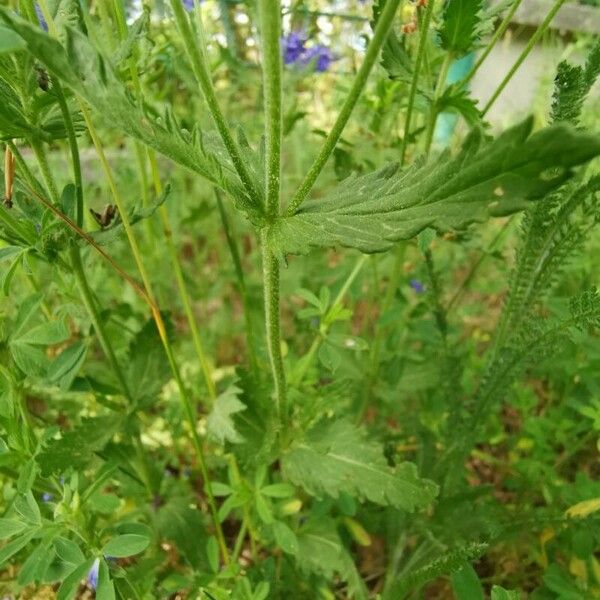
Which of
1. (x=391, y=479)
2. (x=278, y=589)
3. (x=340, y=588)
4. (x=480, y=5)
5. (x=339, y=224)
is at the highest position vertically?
(x=480, y=5)

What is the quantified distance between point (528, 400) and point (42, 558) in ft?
3.44

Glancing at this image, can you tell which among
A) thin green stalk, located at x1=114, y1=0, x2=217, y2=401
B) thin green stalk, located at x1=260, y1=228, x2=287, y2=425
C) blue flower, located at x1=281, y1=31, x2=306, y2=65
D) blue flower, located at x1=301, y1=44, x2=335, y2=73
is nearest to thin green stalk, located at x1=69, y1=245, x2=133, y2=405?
thin green stalk, located at x1=114, y1=0, x2=217, y2=401

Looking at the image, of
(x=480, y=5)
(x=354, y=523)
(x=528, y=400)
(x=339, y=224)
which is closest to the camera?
(x=339, y=224)

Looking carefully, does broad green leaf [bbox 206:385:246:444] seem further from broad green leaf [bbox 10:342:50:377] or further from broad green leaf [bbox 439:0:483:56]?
broad green leaf [bbox 439:0:483:56]

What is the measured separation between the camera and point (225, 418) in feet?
2.98

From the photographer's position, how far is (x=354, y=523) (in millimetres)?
1163

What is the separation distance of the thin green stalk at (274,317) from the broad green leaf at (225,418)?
7cm

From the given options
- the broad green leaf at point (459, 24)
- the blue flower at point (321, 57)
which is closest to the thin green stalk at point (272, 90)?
the broad green leaf at point (459, 24)

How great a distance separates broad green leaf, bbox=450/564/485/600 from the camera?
2.81ft

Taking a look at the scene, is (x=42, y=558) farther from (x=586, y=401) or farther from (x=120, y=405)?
(x=586, y=401)

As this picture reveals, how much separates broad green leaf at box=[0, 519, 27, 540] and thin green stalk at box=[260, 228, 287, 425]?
381mm

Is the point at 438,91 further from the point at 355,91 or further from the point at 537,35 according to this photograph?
the point at 355,91

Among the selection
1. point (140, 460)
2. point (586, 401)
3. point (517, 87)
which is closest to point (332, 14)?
point (586, 401)

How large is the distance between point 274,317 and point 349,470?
0.28 m
